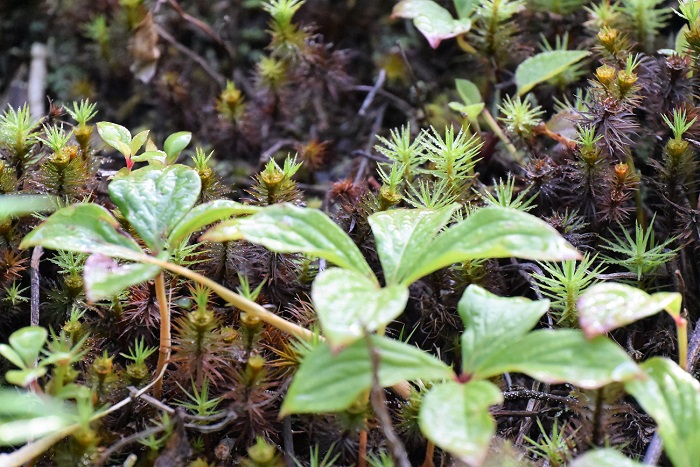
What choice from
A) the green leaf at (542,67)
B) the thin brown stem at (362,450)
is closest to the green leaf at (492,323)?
the thin brown stem at (362,450)

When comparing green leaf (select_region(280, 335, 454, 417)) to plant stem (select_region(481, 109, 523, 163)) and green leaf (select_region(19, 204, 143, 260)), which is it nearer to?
green leaf (select_region(19, 204, 143, 260))

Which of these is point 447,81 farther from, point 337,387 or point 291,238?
point 337,387

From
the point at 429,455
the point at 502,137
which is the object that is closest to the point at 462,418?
the point at 429,455

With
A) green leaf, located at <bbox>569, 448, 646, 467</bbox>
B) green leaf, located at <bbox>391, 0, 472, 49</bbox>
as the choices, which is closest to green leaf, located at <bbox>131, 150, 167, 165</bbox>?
green leaf, located at <bbox>391, 0, 472, 49</bbox>

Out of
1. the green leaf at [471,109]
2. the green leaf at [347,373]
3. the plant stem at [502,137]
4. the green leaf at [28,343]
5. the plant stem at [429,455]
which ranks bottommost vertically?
the plant stem at [429,455]

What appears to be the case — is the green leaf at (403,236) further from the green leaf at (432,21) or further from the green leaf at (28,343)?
the green leaf at (432,21)

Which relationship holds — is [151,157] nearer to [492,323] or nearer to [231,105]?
[231,105]

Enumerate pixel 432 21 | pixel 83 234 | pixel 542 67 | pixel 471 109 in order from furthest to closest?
pixel 432 21, pixel 542 67, pixel 471 109, pixel 83 234
